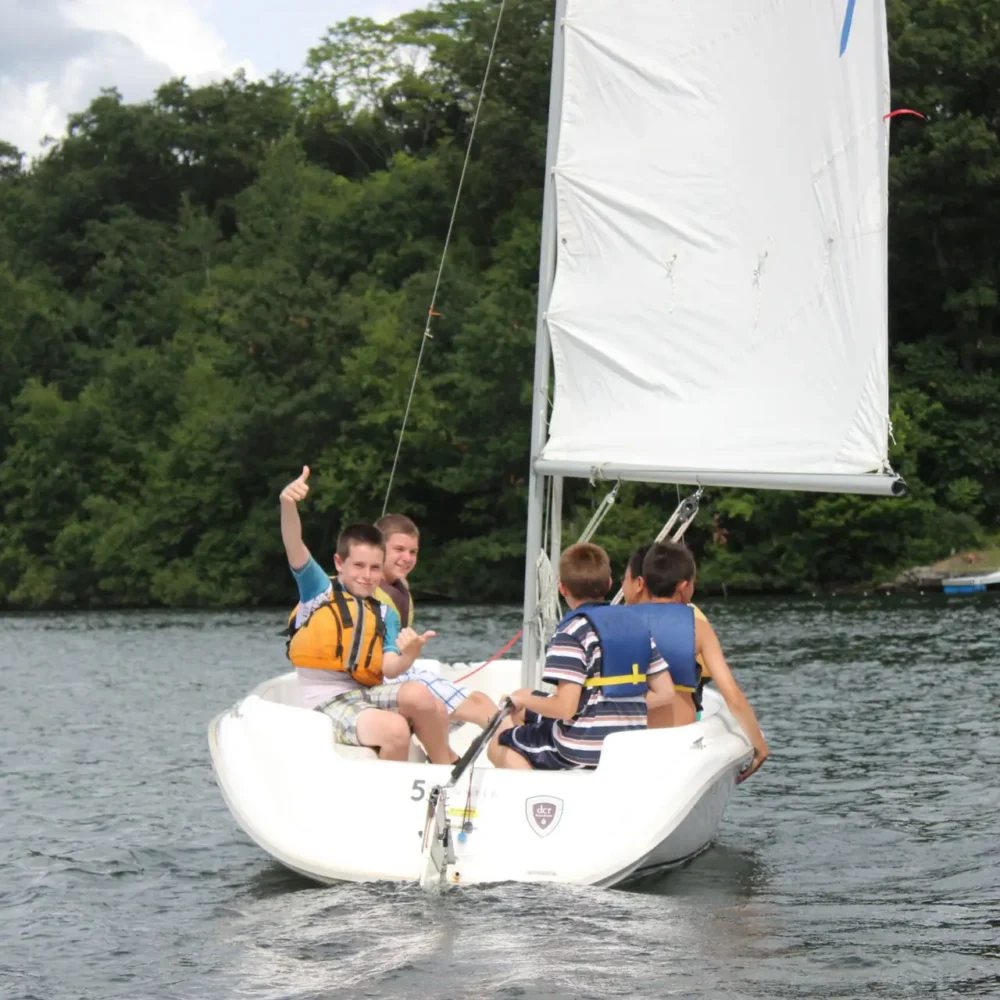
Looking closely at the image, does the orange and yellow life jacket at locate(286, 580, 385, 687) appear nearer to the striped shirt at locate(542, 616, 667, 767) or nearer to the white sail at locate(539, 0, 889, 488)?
the striped shirt at locate(542, 616, 667, 767)

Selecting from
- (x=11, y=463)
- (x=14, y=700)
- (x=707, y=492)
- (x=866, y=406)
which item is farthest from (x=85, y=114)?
(x=866, y=406)

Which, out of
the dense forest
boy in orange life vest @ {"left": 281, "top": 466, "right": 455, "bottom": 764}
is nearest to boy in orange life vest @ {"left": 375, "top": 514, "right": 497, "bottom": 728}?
boy in orange life vest @ {"left": 281, "top": 466, "right": 455, "bottom": 764}

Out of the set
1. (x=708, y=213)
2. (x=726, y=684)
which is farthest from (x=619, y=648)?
(x=708, y=213)

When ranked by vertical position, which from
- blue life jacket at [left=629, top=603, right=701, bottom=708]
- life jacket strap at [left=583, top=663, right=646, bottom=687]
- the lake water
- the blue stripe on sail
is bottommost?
the lake water

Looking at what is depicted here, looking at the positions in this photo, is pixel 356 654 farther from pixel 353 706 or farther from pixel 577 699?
pixel 577 699

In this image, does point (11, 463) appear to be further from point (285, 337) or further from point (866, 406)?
point (866, 406)

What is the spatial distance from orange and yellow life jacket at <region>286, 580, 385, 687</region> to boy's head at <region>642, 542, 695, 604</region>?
1.14 meters

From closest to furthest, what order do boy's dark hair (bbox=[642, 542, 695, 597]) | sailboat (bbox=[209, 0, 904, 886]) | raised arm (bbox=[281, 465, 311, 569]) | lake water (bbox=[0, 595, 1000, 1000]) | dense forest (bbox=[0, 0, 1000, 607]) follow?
lake water (bbox=[0, 595, 1000, 1000]), raised arm (bbox=[281, 465, 311, 569]), boy's dark hair (bbox=[642, 542, 695, 597]), sailboat (bbox=[209, 0, 904, 886]), dense forest (bbox=[0, 0, 1000, 607])

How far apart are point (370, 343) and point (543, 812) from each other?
1649 inches

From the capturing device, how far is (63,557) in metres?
50.0

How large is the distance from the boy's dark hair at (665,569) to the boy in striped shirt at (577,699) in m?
0.29

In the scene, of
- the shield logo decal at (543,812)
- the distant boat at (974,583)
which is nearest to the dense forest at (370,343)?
the distant boat at (974,583)

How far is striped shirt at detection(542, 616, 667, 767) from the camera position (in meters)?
7.30

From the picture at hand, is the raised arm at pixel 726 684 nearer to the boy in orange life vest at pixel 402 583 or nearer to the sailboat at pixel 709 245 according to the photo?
the sailboat at pixel 709 245
